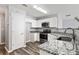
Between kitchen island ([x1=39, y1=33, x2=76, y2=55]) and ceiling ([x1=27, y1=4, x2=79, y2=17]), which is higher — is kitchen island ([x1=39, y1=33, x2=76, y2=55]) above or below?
below

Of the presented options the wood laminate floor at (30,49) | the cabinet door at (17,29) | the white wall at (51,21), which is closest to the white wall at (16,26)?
the cabinet door at (17,29)

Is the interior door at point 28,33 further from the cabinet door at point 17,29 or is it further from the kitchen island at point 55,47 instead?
the kitchen island at point 55,47

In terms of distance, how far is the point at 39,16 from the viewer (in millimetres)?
1672

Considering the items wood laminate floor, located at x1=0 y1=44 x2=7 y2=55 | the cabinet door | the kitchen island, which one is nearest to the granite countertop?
the kitchen island

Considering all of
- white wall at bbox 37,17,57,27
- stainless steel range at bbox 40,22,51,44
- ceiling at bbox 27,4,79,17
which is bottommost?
stainless steel range at bbox 40,22,51,44

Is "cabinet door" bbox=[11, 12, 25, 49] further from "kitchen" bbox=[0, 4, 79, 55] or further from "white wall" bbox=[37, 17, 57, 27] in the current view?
"white wall" bbox=[37, 17, 57, 27]

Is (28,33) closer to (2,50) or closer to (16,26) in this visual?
(16,26)

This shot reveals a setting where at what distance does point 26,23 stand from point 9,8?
1.36 feet

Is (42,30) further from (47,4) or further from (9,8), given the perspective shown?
(9,8)

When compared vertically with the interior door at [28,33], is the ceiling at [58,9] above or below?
above

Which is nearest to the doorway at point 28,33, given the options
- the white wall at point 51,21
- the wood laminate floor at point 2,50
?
the white wall at point 51,21

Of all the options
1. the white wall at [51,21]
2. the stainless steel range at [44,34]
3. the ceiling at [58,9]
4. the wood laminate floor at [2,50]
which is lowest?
the wood laminate floor at [2,50]

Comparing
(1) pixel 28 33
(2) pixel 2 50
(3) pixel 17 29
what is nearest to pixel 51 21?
(1) pixel 28 33

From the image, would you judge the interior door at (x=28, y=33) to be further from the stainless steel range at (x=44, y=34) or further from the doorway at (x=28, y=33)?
the stainless steel range at (x=44, y=34)
